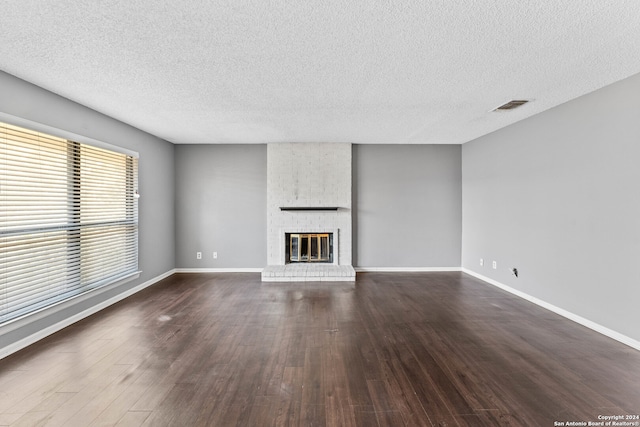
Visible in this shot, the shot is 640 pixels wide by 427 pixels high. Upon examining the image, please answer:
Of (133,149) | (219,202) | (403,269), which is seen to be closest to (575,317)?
(403,269)

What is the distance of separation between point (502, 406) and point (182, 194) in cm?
565

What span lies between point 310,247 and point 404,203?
211cm

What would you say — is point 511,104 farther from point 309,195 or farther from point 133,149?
point 133,149

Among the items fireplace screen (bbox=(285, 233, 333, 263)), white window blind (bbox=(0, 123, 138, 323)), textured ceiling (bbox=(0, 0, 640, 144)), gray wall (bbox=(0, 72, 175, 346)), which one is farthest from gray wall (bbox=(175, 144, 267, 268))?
textured ceiling (bbox=(0, 0, 640, 144))

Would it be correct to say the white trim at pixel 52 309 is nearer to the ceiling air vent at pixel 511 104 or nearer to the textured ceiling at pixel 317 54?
the textured ceiling at pixel 317 54

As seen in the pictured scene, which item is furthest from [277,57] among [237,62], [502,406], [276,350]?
[502,406]

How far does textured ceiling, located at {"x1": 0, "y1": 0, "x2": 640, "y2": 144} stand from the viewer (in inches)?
68.5

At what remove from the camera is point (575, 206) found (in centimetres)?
326

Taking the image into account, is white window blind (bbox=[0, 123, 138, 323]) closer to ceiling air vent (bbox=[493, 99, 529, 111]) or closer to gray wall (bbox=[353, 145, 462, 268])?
gray wall (bbox=[353, 145, 462, 268])

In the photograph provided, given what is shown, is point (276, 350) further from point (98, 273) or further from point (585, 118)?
point (585, 118)

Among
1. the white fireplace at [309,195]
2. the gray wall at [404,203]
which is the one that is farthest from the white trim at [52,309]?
the gray wall at [404,203]

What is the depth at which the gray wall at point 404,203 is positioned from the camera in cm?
570

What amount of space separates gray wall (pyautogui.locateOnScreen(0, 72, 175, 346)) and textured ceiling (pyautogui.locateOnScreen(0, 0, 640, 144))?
0.18 metres

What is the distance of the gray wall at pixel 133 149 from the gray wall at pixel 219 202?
0.70 feet
